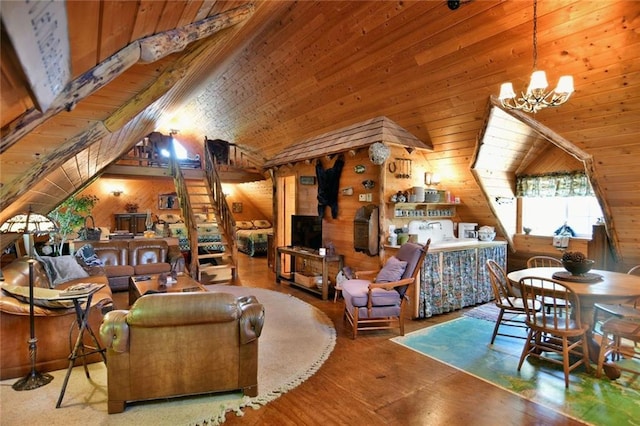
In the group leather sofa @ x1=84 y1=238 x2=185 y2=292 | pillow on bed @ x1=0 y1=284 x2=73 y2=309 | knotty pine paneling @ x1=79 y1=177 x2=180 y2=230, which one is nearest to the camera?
pillow on bed @ x1=0 y1=284 x2=73 y2=309

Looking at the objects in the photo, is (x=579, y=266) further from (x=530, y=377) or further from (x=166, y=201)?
(x=166, y=201)

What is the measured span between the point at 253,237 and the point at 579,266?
320 inches

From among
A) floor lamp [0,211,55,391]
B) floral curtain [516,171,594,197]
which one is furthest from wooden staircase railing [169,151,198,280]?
floral curtain [516,171,594,197]

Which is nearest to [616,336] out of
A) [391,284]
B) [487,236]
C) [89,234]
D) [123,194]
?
[391,284]

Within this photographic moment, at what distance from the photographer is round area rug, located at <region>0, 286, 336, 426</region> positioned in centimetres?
242

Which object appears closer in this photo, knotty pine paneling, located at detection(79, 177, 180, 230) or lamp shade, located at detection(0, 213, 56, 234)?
lamp shade, located at detection(0, 213, 56, 234)

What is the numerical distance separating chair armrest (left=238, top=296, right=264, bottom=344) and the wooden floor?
1.72 ft

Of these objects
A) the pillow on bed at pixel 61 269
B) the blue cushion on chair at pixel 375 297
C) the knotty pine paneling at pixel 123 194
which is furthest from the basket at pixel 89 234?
the blue cushion on chair at pixel 375 297

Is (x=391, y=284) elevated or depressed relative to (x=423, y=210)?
depressed

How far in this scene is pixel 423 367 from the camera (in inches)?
127

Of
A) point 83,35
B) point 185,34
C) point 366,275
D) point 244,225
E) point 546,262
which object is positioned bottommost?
point 366,275

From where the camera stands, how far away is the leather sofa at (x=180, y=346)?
95.1 inches

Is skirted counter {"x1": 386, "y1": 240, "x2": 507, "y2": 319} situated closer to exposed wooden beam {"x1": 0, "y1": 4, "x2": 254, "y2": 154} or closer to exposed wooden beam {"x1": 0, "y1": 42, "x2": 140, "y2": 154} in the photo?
exposed wooden beam {"x1": 0, "y1": 4, "x2": 254, "y2": 154}

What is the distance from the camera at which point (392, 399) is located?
8.84 ft
